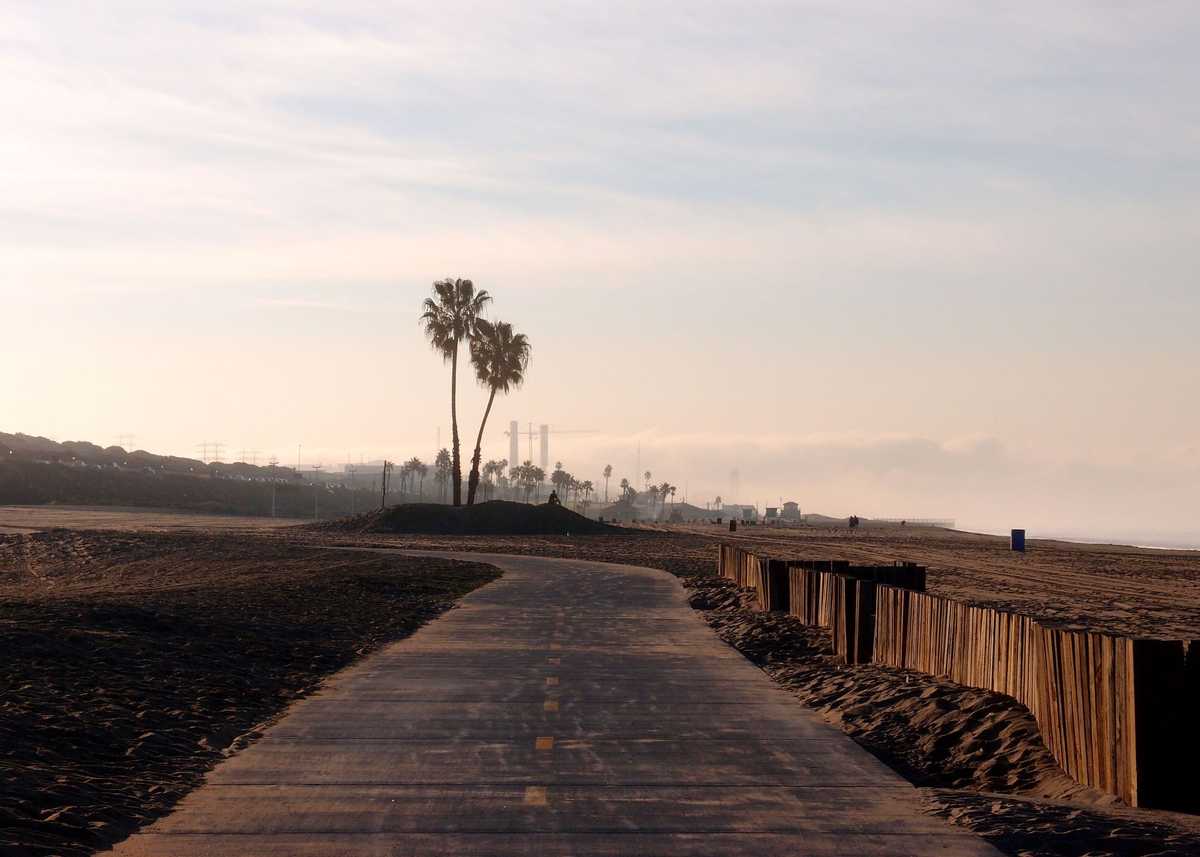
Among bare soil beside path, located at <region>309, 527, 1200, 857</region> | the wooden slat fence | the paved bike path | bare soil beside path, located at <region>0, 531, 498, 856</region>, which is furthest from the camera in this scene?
bare soil beside path, located at <region>0, 531, 498, 856</region>

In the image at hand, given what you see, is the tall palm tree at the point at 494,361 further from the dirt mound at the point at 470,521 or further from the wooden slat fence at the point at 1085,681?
the wooden slat fence at the point at 1085,681

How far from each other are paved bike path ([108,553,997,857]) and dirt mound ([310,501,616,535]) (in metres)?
62.2

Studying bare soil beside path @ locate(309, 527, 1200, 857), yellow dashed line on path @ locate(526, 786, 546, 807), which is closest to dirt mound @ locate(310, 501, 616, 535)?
bare soil beside path @ locate(309, 527, 1200, 857)

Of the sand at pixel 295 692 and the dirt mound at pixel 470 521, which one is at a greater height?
the dirt mound at pixel 470 521

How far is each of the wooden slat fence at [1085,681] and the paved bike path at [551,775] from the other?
157 cm

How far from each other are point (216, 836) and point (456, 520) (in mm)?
74157

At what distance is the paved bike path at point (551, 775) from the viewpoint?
8711mm

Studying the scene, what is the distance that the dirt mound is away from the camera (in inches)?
3187

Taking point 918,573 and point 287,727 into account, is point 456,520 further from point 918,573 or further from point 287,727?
point 287,727

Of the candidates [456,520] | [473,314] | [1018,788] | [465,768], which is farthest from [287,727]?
[473,314]

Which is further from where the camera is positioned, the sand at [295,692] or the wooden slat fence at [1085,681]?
the wooden slat fence at [1085,681]

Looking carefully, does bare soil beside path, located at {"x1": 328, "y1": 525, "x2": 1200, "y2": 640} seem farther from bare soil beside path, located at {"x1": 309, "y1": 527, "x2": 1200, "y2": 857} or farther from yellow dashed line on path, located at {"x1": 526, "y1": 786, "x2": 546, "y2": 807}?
yellow dashed line on path, located at {"x1": 526, "y1": 786, "x2": 546, "y2": 807}

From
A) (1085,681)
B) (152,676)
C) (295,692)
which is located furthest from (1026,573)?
Answer: (1085,681)

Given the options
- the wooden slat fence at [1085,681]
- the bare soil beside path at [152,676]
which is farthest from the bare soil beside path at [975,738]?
the bare soil beside path at [152,676]
